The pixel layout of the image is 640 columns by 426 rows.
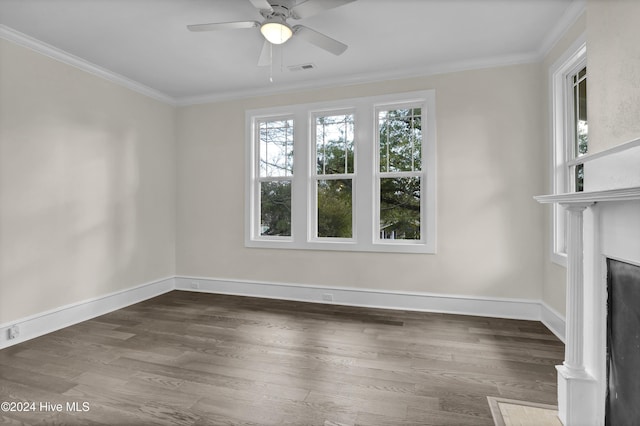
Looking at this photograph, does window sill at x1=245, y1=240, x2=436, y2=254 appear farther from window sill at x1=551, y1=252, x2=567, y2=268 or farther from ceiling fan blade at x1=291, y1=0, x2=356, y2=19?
ceiling fan blade at x1=291, y1=0, x2=356, y2=19

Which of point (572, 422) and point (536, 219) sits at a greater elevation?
point (536, 219)

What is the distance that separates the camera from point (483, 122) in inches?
144

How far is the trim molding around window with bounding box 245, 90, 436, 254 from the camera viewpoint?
393 cm

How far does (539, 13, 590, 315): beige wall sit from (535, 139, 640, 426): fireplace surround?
54.4 inches

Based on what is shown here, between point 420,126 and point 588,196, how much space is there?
101 inches

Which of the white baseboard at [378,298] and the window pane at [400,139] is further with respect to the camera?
the window pane at [400,139]

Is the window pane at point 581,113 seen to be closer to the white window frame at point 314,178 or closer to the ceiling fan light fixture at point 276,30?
the white window frame at point 314,178

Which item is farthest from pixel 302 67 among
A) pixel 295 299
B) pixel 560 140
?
pixel 295 299

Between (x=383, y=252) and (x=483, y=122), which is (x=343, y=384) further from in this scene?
(x=483, y=122)

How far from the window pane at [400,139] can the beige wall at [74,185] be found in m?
3.09

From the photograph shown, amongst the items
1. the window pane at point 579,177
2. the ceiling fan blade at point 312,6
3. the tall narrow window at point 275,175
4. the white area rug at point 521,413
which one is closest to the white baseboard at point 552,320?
the window pane at point 579,177

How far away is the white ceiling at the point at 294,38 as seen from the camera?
2652mm

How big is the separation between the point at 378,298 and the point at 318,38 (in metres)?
2.88

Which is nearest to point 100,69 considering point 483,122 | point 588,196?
point 483,122
